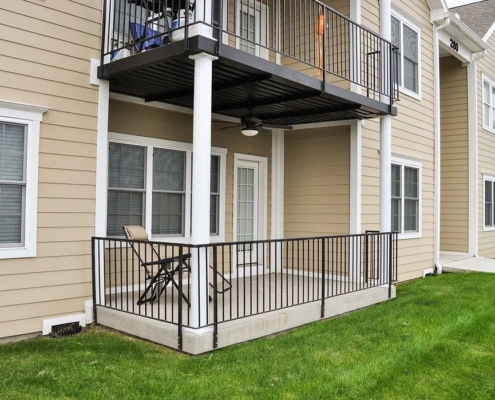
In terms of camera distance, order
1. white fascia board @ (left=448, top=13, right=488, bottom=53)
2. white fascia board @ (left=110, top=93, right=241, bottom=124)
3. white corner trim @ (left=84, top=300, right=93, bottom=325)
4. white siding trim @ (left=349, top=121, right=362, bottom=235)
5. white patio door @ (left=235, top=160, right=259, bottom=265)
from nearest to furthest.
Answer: white corner trim @ (left=84, top=300, right=93, bottom=325)
white fascia board @ (left=110, top=93, right=241, bottom=124)
white siding trim @ (left=349, top=121, right=362, bottom=235)
white patio door @ (left=235, top=160, right=259, bottom=265)
white fascia board @ (left=448, top=13, right=488, bottom=53)

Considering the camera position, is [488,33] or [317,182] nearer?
[317,182]

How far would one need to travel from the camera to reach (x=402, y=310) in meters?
6.39

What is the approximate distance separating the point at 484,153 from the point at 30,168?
38.3 ft

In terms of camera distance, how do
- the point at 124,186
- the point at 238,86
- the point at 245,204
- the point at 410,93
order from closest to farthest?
the point at 238,86, the point at 124,186, the point at 245,204, the point at 410,93

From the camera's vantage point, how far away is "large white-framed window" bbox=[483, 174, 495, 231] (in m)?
12.7

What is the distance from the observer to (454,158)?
12.2 metres

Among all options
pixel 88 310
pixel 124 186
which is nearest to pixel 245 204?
pixel 124 186

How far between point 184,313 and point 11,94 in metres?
2.88

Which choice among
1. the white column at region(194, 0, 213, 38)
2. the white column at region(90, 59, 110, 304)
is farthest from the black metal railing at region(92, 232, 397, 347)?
the white column at region(194, 0, 213, 38)

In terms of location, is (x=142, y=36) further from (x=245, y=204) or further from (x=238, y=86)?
(x=245, y=204)

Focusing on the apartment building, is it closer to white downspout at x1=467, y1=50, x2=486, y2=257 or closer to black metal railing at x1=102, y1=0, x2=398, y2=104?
black metal railing at x1=102, y1=0, x2=398, y2=104

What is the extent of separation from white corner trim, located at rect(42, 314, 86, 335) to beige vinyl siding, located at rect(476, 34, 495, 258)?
1059cm

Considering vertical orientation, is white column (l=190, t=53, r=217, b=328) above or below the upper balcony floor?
below

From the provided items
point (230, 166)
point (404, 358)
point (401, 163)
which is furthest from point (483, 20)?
point (404, 358)
